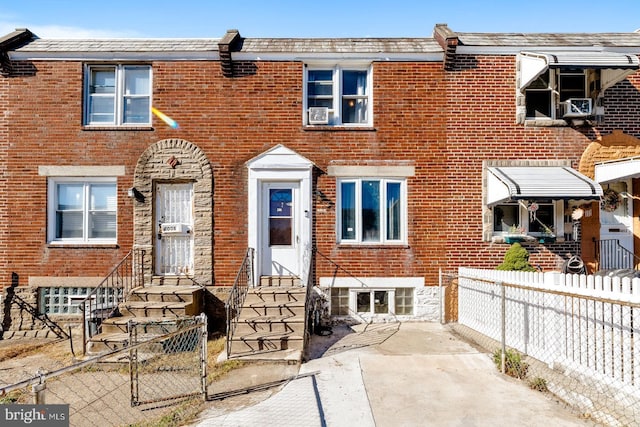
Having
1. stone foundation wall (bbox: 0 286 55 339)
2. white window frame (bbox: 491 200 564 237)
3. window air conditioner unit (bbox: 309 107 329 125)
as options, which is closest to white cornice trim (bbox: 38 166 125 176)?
stone foundation wall (bbox: 0 286 55 339)

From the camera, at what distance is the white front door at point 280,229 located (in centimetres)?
898

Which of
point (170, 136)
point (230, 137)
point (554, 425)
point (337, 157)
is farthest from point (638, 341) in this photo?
point (170, 136)

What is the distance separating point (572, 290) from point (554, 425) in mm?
1920

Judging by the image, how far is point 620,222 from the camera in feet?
30.1

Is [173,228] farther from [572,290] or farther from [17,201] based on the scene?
[572,290]

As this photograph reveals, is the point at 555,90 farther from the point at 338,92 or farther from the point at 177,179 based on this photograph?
the point at 177,179

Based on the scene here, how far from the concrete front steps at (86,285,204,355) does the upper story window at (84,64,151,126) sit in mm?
3996

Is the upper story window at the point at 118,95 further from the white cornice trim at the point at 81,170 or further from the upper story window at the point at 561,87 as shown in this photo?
the upper story window at the point at 561,87

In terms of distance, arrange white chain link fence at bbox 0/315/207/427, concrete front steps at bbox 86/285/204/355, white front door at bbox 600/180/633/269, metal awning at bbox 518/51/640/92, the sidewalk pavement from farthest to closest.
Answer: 1. white front door at bbox 600/180/633/269
2. metal awning at bbox 518/51/640/92
3. concrete front steps at bbox 86/285/204/355
4. white chain link fence at bbox 0/315/207/427
5. the sidewalk pavement

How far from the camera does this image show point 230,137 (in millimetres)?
9031

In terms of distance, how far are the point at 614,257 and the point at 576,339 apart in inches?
193

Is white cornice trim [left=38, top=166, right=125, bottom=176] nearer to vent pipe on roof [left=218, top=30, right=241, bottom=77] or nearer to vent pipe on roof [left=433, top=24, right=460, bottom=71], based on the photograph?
vent pipe on roof [left=218, top=30, right=241, bottom=77]

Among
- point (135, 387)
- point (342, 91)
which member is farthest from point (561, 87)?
point (135, 387)

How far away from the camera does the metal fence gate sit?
5.20m
